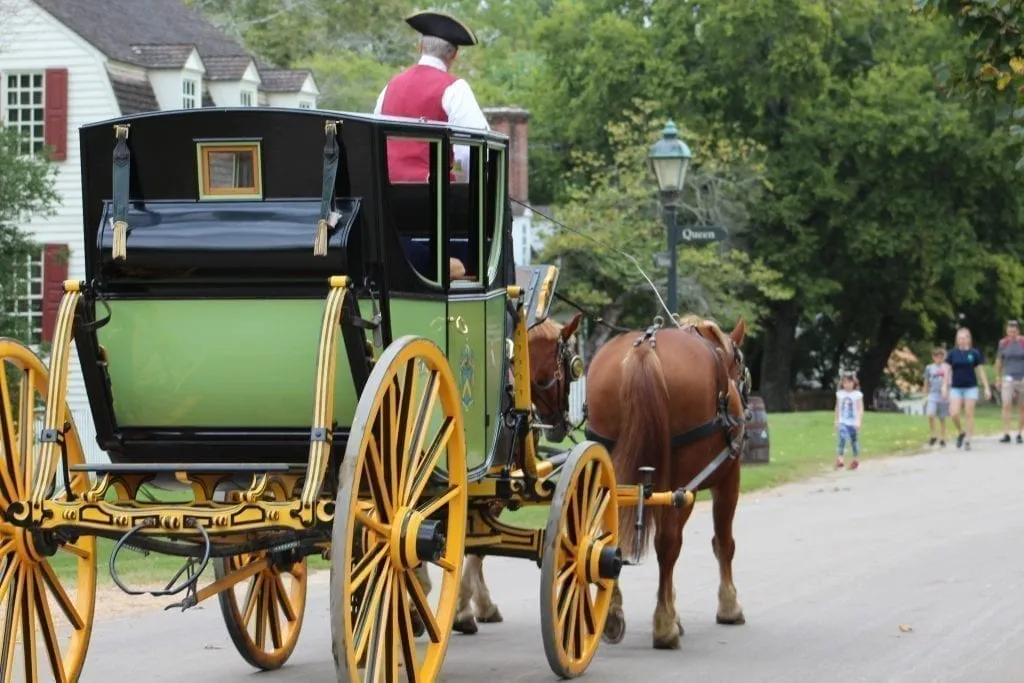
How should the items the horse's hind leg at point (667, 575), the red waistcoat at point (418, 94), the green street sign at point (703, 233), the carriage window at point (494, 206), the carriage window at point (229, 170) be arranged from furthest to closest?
the green street sign at point (703, 233) < the horse's hind leg at point (667, 575) < the red waistcoat at point (418, 94) < the carriage window at point (494, 206) < the carriage window at point (229, 170)

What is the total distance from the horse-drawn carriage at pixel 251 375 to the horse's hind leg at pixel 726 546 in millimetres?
3249

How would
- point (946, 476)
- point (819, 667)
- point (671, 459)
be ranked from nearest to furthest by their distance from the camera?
point (819, 667)
point (671, 459)
point (946, 476)

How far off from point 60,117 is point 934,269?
76.7 feet

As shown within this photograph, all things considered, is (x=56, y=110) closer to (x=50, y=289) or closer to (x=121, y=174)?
(x=50, y=289)

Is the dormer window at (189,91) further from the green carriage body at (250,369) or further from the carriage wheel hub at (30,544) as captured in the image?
the carriage wheel hub at (30,544)

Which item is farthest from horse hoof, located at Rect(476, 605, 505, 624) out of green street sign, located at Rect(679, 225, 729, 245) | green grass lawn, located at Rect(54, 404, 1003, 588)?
green street sign, located at Rect(679, 225, 729, 245)

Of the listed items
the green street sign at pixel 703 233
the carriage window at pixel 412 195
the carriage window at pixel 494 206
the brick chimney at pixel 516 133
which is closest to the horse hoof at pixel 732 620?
the carriage window at pixel 494 206

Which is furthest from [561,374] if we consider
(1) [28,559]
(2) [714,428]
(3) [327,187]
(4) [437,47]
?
(1) [28,559]

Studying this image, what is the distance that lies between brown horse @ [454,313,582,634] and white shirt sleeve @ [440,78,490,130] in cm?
232

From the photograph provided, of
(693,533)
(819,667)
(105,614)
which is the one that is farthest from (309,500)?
(693,533)

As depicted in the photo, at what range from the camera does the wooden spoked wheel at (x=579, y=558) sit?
28.6ft

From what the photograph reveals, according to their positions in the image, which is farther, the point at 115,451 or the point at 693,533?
the point at 693,533

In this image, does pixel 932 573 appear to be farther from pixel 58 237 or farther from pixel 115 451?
pixel 58 237

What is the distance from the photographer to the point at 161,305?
25.1 feet
